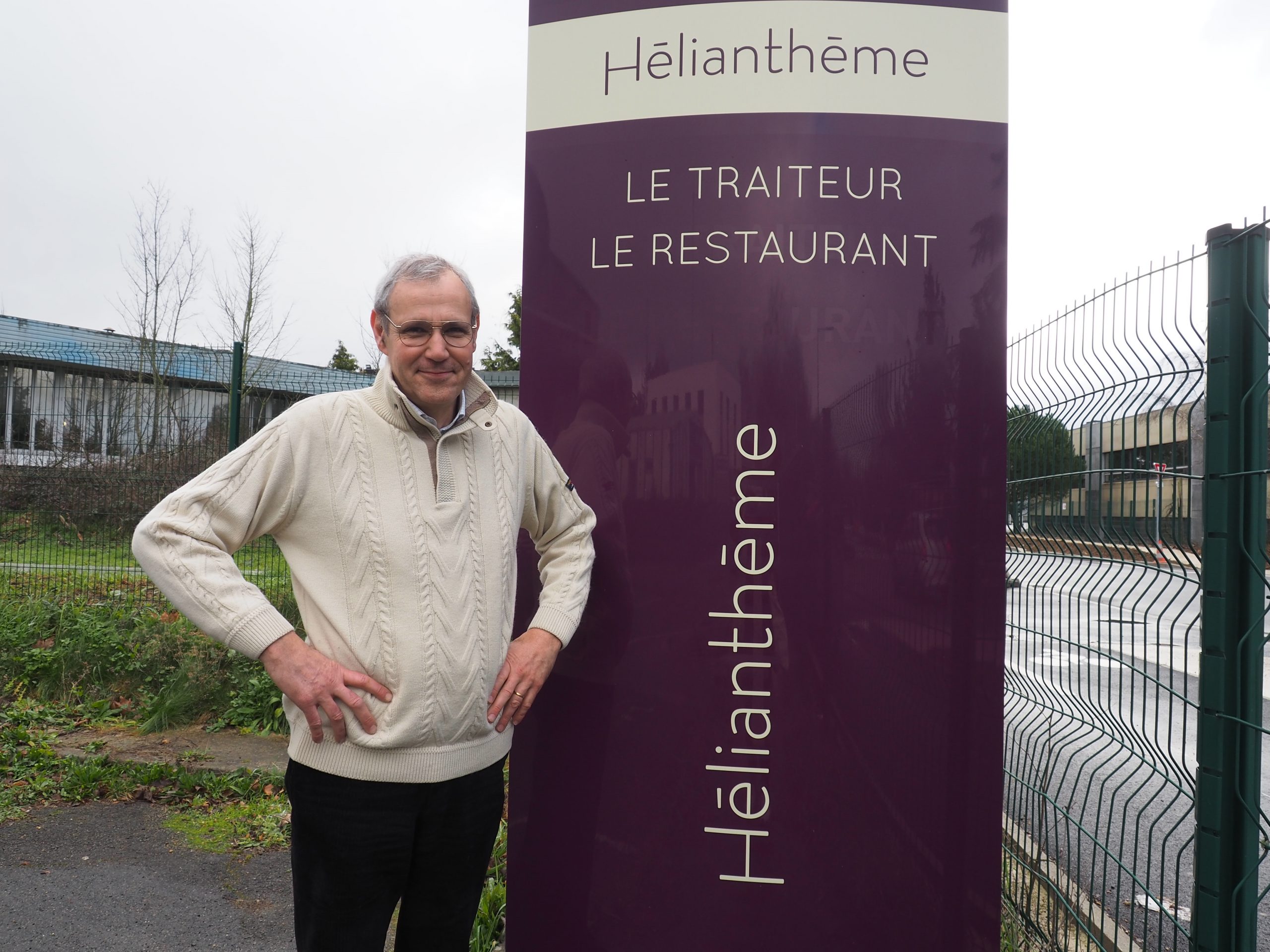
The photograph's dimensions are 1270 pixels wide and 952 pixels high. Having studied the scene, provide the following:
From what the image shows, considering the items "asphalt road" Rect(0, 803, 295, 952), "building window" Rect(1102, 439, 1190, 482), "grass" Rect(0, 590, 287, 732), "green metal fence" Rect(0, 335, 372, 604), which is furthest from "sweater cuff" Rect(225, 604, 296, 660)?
"green metal fence" Rect(0, 335, 372, 604)

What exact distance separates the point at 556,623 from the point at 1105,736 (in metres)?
2.90

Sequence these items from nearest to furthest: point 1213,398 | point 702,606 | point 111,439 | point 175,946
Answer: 1. point 1213,398
2. point 702,606
3. point 175,946
4. point 111,439

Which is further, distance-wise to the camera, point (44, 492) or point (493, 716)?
point (44, 492)

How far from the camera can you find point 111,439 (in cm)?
752

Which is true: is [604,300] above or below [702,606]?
above

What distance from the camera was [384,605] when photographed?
2037mm

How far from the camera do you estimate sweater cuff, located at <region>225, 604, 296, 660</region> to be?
6.30ft

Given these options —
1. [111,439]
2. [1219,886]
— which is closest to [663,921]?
[1219,886]

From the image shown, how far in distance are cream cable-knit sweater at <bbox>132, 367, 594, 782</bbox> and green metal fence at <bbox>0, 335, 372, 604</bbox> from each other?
12.8 feet

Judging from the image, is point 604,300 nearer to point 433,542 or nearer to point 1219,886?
point 433,542

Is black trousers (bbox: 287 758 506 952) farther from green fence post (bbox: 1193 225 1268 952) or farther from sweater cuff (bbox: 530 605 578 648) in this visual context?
green fence post (bbox: 1193 225 1268 952)

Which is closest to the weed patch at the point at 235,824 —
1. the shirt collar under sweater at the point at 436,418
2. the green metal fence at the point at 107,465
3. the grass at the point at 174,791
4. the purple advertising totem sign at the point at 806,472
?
the grass at the point at 174,791

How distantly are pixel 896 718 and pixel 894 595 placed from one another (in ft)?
1.08

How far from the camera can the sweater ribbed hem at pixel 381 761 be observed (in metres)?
2.03
